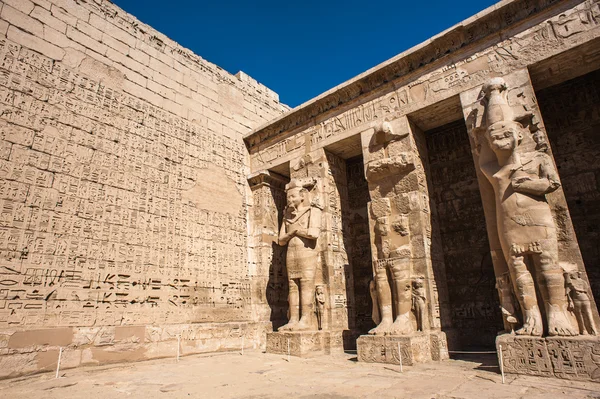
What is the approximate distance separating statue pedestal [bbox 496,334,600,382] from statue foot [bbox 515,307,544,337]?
100mm

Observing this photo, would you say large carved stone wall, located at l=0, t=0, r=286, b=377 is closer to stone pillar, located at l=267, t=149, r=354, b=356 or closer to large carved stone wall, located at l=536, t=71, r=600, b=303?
stone pillar, located at l=267, t=149, r=354, b=356

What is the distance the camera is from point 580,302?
4453 mm

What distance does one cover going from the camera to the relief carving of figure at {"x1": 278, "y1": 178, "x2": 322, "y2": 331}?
714 centimetres

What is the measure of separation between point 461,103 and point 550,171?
1.94 metres

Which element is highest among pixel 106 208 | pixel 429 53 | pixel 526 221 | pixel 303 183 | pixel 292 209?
pixel 429 53

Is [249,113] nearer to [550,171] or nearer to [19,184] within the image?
[19,184]

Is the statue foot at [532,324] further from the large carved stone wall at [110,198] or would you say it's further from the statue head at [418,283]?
the large carved stone wall at [110,198]

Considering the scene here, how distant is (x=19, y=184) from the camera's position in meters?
5.53

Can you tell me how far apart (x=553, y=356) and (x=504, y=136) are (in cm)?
275

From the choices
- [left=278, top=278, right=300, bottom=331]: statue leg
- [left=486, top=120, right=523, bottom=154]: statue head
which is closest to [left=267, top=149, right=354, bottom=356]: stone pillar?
[left=278, top=278, right=300, bottom=331]: statue leg

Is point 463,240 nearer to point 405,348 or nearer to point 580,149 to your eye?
point 580,149

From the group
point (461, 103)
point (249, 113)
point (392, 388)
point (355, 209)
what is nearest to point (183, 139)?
point (249, 113)

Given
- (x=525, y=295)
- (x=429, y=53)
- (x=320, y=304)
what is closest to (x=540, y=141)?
(x=525, y=295)

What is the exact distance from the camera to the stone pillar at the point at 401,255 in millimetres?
5621
